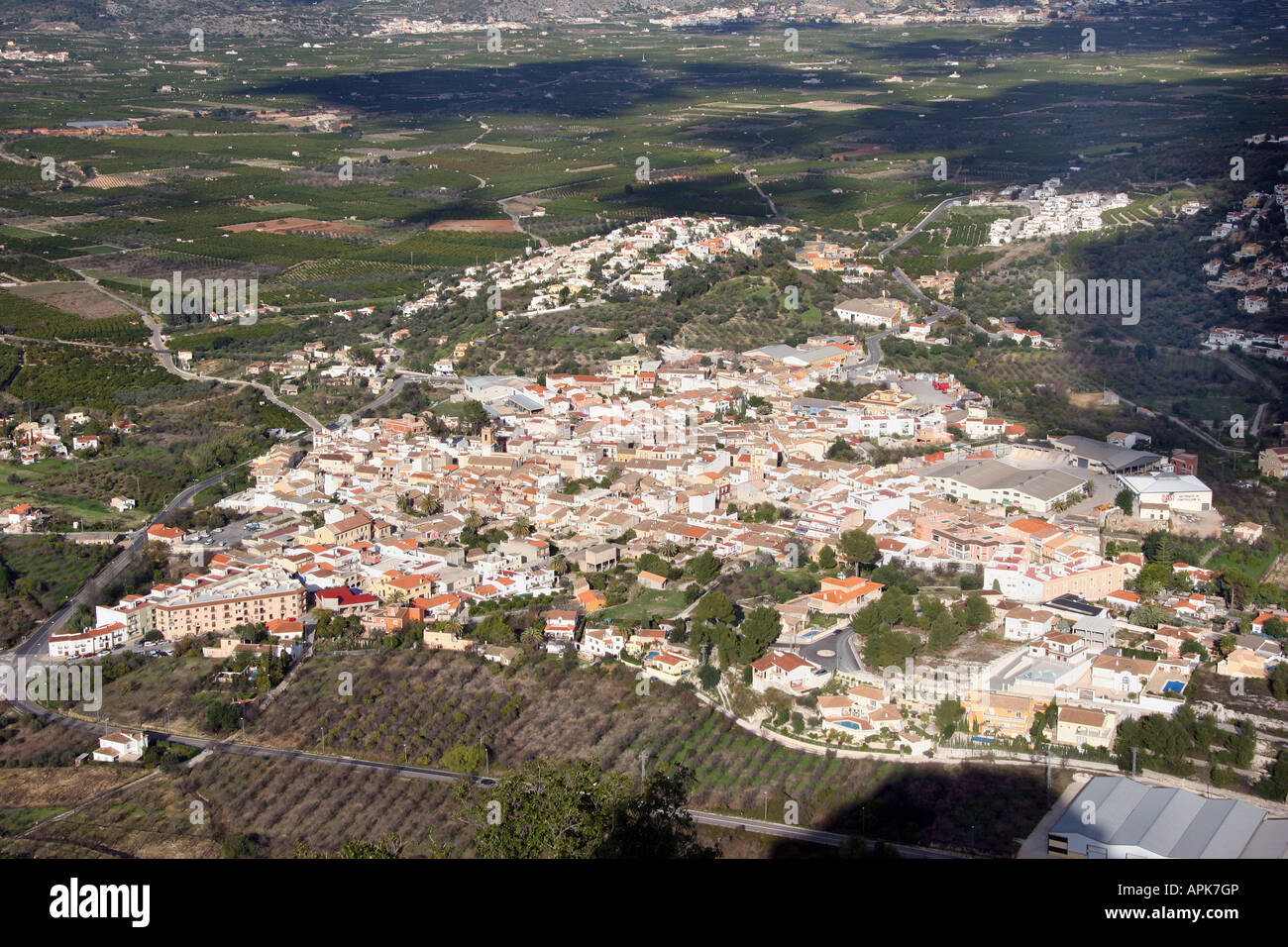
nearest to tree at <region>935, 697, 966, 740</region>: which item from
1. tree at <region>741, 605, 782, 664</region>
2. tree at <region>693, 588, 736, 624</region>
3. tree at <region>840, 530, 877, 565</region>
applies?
tree at <region>741, 605, 782, 664</region>

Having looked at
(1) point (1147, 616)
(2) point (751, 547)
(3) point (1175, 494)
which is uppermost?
(3) point (1175, 494)

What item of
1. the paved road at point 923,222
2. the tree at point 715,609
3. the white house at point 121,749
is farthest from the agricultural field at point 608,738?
the paved road at point 923,222

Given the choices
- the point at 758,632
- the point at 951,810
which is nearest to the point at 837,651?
the point at 758,632

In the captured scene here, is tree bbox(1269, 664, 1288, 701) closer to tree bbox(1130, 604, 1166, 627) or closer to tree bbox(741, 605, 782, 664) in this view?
tree bbox(1130, 604, 1166, 627)

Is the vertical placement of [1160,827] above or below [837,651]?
below

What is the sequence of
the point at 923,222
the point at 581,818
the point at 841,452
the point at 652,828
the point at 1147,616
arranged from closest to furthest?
the point at 581,818
the point at 652,828
the point at 1147,616
the point at 841,452
the point at 923,222

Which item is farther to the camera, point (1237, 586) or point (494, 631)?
point (1237, 586)

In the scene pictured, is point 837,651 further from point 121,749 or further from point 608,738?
point 121,749

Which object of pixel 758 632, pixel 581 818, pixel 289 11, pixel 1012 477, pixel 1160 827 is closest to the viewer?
pixel 581 818

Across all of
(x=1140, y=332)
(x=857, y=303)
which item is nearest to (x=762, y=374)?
(x=857, y=303)
